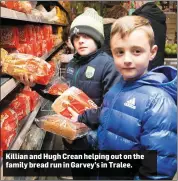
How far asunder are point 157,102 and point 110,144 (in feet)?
0.92

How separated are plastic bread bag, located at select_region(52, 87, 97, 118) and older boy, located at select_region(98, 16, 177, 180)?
0.28 meters

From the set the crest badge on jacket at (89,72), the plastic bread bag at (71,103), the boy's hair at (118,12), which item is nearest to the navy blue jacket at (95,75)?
the crest badge on jacket at (89,72)

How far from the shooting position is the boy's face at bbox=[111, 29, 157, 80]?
44.9 inches

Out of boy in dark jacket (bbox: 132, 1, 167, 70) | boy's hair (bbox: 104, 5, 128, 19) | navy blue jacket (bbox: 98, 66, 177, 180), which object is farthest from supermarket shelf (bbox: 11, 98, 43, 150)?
boy's hair (bbox: 104, 5, 128, 19)

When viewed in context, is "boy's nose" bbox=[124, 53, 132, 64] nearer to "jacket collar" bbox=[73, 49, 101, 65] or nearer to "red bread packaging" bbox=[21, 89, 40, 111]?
"jacket collar" bbox=[73, 49, 101, 65]

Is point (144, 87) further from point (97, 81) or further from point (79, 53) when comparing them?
point (79, 53)

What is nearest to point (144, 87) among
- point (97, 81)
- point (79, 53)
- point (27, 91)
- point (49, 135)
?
point (97, 81)

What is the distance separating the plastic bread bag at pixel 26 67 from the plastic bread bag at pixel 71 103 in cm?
18

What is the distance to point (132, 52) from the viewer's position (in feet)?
3.79

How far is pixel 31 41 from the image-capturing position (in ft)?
7.08

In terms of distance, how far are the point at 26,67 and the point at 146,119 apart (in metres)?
0.74

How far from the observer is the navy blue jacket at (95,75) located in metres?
1.62

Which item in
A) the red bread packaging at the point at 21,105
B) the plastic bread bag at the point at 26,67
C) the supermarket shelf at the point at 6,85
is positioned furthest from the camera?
the red bread packaging at the point at 21,105

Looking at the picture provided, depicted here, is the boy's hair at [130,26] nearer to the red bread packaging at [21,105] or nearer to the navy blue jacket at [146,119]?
the navy blue jacket at [146,119]
